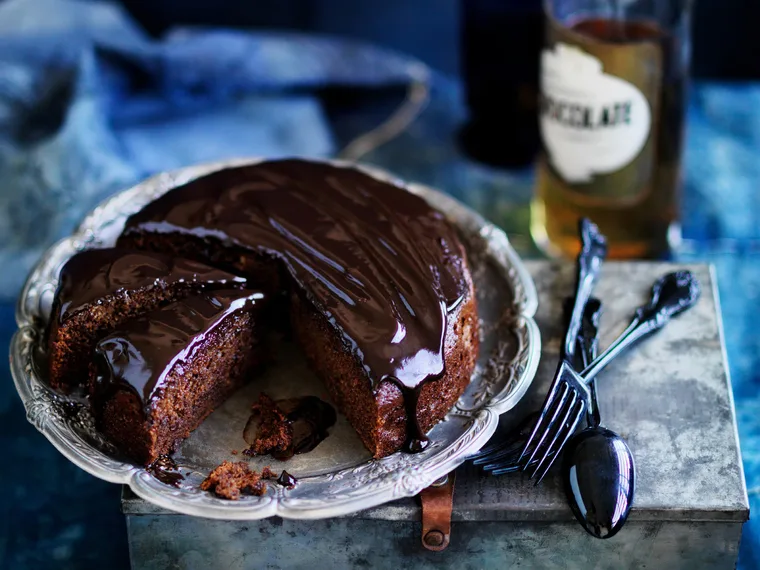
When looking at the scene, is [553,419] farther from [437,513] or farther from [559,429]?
[437,513]

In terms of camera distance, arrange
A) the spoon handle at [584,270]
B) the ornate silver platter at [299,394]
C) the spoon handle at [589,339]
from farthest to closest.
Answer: the spoon handle at [584,270], the spoon handle at [589,339], the ornate silver platter at [299,394]

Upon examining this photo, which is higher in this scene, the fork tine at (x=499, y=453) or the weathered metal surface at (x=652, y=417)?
the fork tine at (x=499, y=453)

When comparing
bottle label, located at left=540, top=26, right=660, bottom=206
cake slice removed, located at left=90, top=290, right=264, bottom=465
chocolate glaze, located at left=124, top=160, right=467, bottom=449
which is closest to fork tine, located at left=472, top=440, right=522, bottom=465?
chocolate glaze, located at left=124, top=160, right=467, bottom=449

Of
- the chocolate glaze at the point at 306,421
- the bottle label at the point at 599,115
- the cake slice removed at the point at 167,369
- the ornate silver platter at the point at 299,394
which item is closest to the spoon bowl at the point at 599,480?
the ornate silver platter at the point at 299,394

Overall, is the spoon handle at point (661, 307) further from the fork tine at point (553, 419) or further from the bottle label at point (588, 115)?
the bottle label at point (588, 115)

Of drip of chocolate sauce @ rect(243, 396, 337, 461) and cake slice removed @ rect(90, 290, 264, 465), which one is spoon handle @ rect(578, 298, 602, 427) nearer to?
drip of chocolate sauce @ rect(243, 396, 337, 461)
